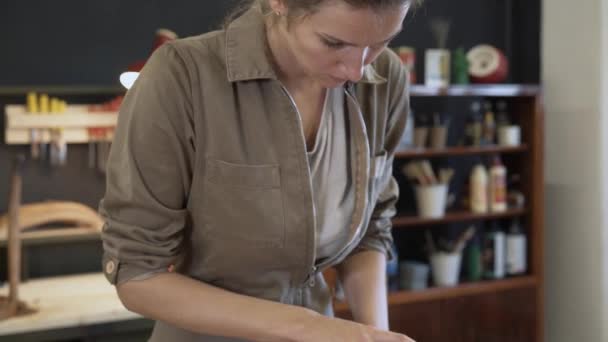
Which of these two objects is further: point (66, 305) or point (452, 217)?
point (452, 217)

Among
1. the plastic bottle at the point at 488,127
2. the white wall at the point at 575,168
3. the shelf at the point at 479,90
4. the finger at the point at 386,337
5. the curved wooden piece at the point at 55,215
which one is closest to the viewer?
the finger at the point at 386,337

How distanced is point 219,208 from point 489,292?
103 inches

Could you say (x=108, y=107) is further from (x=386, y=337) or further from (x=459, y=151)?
(x=386, y=337)

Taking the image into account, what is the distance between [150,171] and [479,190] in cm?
266

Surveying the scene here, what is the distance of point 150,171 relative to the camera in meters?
1.01

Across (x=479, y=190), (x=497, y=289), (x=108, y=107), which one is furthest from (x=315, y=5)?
(x=497, y=289)

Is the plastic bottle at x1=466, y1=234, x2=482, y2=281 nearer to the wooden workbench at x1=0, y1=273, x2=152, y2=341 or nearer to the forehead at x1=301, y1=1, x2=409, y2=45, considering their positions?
the wooden workbench at x1=0, y1=273, x2=152, y2=341

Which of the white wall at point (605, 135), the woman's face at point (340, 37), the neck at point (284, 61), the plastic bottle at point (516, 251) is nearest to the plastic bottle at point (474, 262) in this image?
the plastic bottle at point (516, 251)

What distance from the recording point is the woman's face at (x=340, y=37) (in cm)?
93

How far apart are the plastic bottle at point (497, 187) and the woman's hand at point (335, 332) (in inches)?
99.8

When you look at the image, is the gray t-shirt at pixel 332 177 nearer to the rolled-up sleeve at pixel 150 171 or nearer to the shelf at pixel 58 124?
the rolled-up sleeve at pixel 150 171

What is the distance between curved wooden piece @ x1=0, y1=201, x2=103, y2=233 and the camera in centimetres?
272

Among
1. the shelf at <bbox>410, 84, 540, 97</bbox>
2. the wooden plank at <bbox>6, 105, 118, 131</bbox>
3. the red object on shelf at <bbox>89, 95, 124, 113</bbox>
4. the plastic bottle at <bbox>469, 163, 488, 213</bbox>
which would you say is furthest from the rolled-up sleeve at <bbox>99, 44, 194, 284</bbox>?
the plastic bottle at <bbox>469, 163, 488, 213</bbox>

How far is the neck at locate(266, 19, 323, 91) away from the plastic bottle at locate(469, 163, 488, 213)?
7.87ft
